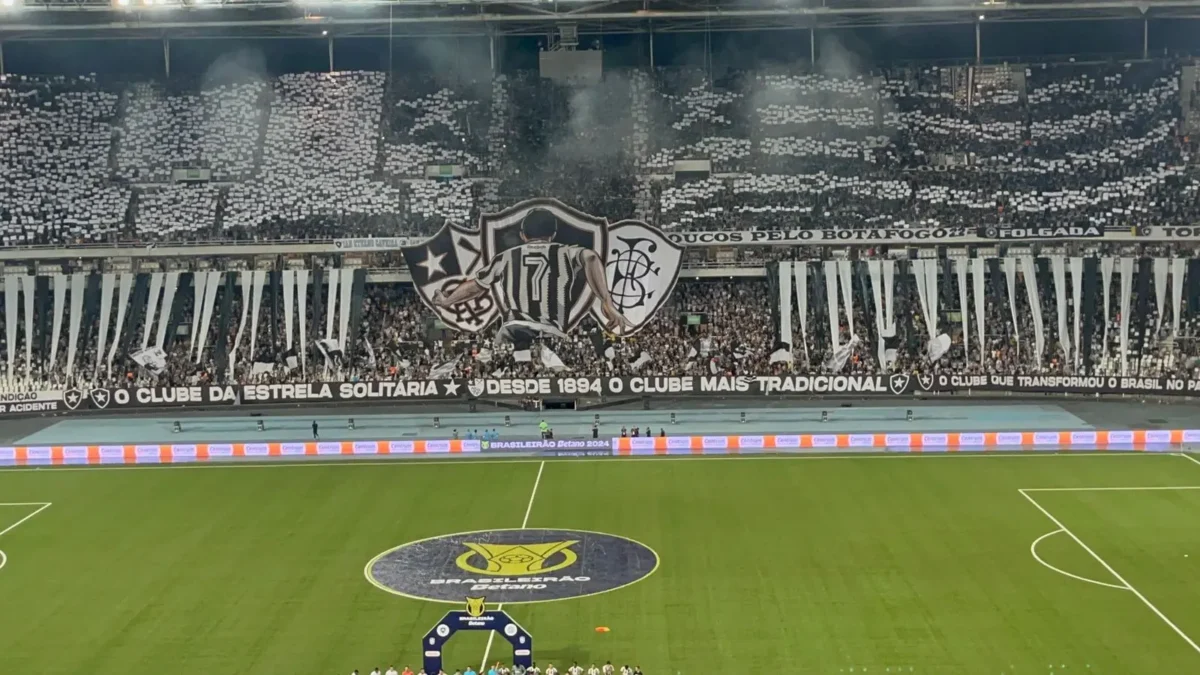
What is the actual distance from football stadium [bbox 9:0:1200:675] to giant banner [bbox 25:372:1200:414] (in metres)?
0.18

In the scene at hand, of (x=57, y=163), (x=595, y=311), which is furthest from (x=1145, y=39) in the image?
(x=57, y=163)

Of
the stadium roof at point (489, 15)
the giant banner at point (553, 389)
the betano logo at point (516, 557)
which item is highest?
the stadium roof at point (489, 15)

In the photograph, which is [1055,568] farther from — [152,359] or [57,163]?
[57,163]

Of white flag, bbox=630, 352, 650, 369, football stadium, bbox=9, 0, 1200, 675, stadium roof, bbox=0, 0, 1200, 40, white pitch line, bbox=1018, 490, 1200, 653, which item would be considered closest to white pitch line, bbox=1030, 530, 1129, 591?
football stadium, bbox=9, 0, 1200, 675

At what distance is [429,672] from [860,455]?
85.8ft

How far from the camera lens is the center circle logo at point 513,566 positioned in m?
29.7

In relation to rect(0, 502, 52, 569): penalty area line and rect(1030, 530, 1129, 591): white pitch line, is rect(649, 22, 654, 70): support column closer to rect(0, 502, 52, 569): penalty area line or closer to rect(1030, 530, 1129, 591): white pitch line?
rect(1030, 530, 1129, 591): white pitch line

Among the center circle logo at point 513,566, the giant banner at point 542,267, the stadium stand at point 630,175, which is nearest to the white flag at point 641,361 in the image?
the stadium stand at point 630,175

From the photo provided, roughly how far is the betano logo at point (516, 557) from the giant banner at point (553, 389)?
2116 centimetres

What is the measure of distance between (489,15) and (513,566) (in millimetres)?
38344

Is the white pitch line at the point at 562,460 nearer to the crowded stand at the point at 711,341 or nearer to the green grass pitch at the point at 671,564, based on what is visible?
the green grass pitch at the point at 671,564

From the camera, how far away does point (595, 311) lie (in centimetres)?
5666

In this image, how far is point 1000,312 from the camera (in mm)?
57312

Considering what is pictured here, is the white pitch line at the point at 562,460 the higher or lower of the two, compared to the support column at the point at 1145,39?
lower
